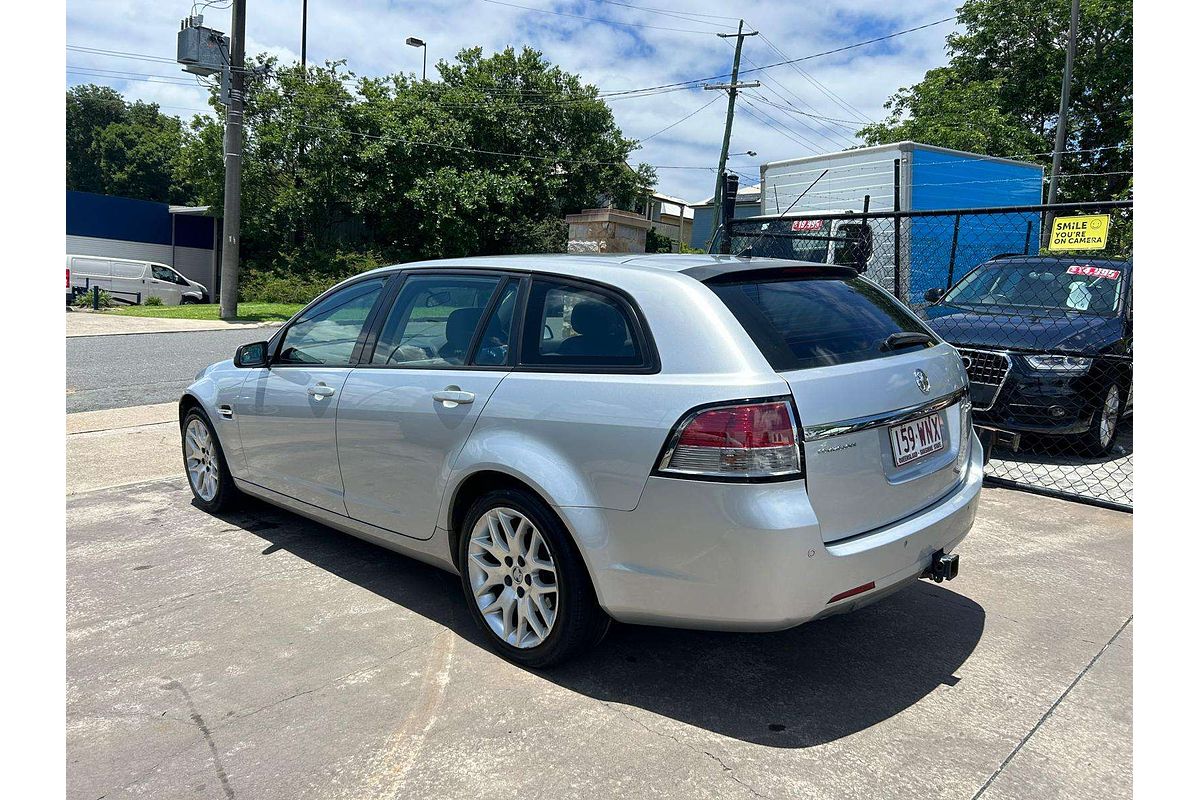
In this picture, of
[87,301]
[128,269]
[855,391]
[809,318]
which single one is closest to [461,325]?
[809,318]

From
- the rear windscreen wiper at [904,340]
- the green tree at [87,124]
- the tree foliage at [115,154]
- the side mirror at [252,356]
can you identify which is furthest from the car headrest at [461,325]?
the green tree at [87,124]

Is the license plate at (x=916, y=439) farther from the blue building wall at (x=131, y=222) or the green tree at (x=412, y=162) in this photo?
the blue building wall at (x=131, y=222)

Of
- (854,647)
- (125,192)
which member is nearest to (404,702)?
(854,647)

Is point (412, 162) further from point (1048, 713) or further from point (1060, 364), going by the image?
point (1048, 713)

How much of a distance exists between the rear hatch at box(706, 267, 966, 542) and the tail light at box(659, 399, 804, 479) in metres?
0.07

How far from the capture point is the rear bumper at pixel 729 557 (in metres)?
2.81

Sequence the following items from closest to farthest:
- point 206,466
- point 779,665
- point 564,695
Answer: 1. point 564,695
2. point 779,665
3. point 206,466

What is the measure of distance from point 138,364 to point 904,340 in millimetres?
12068

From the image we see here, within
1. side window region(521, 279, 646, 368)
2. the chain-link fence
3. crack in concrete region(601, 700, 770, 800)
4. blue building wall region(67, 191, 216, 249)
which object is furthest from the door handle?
blue building wall region(67, 191, 216, 249)

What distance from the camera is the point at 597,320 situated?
3.38 metres

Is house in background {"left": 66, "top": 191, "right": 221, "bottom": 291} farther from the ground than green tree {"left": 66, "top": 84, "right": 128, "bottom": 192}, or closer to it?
closer to it

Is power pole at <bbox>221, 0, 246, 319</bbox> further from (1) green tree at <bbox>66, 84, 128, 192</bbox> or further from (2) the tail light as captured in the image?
(1) green tree at <bbox>66, 84, 128, 192</bbox>

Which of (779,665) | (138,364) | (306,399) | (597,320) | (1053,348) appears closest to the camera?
(597,320)

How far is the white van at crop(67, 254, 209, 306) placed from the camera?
87.2ft
